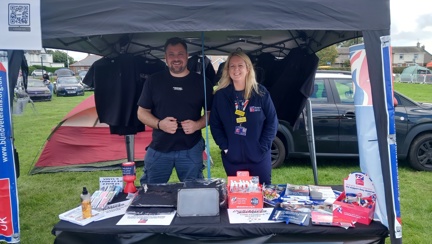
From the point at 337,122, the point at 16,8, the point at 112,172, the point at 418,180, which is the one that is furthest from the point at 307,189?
the point at 112,172

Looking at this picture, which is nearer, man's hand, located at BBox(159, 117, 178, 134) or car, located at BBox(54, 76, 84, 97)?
man's hand, located at BBox(159, 117, 178, 134)

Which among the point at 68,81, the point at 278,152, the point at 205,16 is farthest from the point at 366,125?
the point at 68,81

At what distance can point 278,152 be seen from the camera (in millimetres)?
5375

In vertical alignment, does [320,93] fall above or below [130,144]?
above

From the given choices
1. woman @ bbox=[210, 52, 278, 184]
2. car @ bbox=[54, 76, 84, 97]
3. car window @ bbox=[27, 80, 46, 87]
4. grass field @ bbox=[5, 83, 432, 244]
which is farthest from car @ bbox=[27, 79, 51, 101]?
woman @ bbox=[210, 52, 278, 184]

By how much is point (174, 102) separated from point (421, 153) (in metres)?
4.27

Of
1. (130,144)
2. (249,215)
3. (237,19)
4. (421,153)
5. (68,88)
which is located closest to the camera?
(237,19)

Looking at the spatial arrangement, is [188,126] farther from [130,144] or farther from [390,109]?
[130,144]

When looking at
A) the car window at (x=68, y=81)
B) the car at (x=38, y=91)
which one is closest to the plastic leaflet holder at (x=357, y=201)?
the car at (x=38, y=91)

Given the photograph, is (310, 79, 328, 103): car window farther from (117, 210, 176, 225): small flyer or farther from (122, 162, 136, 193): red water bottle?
(117, 210, 176, 225): small flyer

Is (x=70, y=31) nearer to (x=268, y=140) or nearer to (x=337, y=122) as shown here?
(x=268, y=140)

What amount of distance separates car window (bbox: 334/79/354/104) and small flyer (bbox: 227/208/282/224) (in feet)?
11.5

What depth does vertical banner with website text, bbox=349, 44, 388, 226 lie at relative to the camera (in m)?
2.13

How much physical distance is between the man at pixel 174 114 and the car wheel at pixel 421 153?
3.79m
